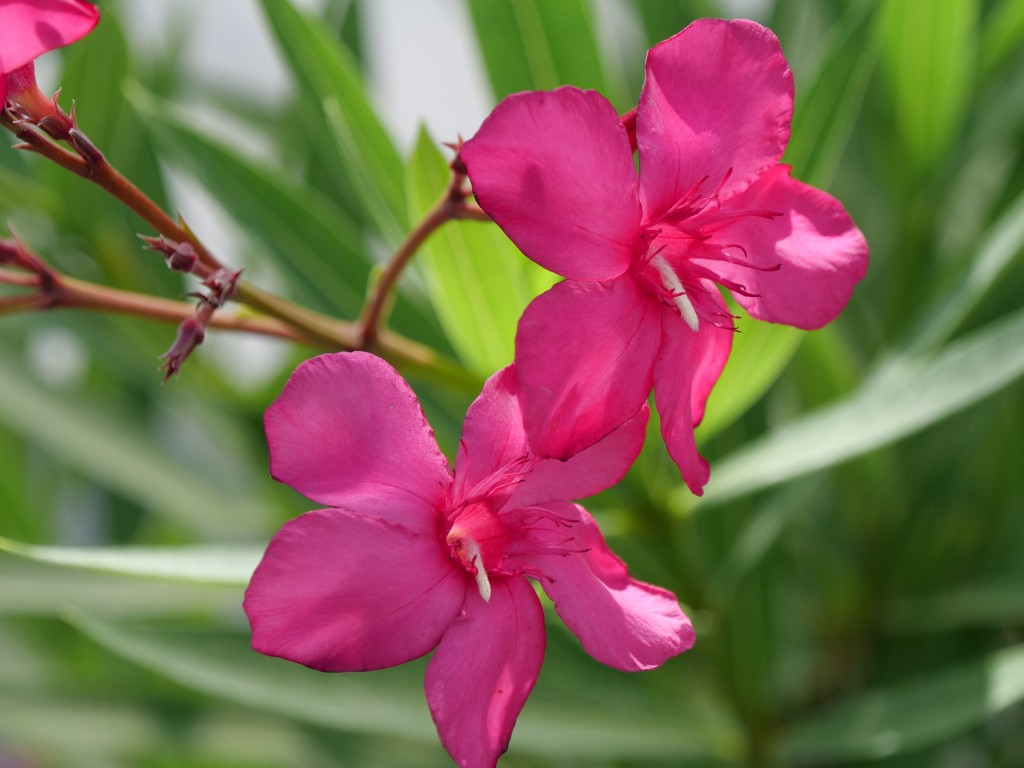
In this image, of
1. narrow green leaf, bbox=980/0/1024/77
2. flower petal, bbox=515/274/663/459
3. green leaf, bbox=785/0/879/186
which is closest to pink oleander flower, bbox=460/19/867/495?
flower petal, bbox=515/274/663/459

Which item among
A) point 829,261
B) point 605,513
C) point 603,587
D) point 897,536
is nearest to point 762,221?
point 829,261

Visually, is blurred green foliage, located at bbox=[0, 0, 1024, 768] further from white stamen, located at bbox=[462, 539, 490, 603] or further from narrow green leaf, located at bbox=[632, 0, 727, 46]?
white stamen, located at bbox=[462, 539, 490, 603]

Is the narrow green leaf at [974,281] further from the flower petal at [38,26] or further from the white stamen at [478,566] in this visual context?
the flower petal at [38,26]

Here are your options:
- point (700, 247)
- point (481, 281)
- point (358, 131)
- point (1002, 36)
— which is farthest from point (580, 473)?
point (1002, 36)

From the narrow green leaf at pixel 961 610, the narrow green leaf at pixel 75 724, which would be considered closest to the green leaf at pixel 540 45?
the narrow green leaf at pixel 961 610

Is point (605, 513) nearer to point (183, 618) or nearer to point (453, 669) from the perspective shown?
point (453, 669)

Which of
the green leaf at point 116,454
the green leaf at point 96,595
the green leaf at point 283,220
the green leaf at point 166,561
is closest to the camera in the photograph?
the green leaf at point 166,561
